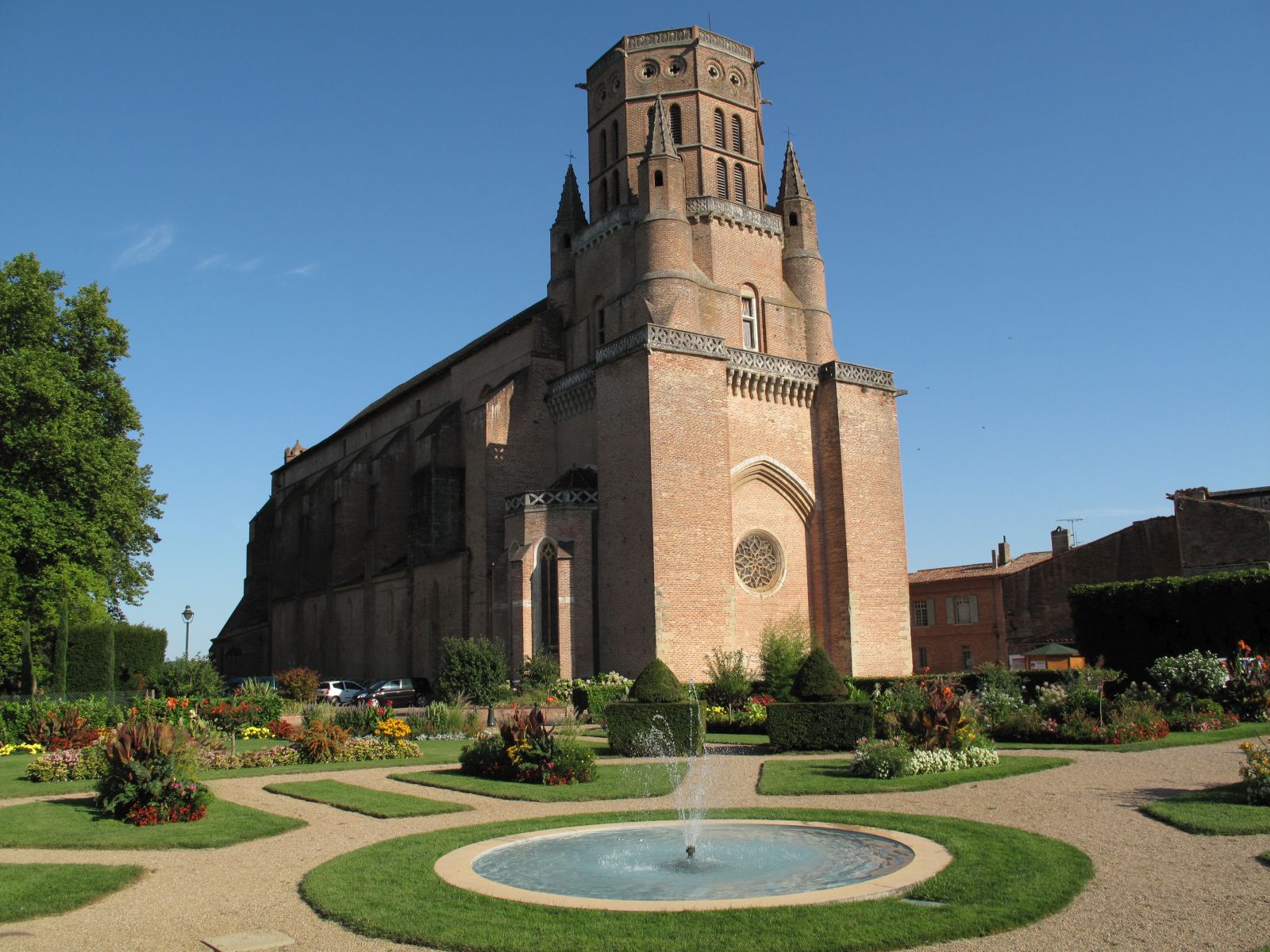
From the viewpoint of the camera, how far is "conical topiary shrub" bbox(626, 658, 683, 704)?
19531mm

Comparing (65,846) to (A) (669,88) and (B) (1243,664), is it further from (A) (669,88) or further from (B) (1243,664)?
(A) (669,88)

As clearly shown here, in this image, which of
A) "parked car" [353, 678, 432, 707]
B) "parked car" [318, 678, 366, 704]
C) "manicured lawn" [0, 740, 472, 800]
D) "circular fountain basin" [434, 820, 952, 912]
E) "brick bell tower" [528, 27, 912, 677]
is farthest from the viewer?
"parked car" [318, 678, 366, 704]

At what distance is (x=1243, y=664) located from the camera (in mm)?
21047

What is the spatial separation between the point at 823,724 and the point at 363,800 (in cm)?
852

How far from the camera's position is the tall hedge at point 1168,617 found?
79.4 ft

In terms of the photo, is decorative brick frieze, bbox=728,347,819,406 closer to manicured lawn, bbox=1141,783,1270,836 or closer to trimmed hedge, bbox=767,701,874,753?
trimmed hedge, bbox=767,701,874,753

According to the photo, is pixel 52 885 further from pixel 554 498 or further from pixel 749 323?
pixel 749 323

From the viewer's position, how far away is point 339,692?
116 feet

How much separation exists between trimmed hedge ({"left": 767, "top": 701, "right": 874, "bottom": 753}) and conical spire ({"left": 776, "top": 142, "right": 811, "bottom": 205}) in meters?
23.9

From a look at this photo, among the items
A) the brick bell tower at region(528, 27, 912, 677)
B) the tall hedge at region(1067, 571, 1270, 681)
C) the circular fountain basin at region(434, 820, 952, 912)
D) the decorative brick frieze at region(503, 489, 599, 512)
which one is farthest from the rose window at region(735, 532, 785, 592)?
the circular fountain basin at region(434, 820, 952, 912)

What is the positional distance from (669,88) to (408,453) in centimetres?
1894

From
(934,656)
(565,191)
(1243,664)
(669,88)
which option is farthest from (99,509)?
(934,656)

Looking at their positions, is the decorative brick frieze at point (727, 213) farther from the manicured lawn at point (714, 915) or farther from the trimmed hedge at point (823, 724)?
the manicured lawn at point (714, 915)

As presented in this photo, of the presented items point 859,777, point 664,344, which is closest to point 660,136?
point 664,344
